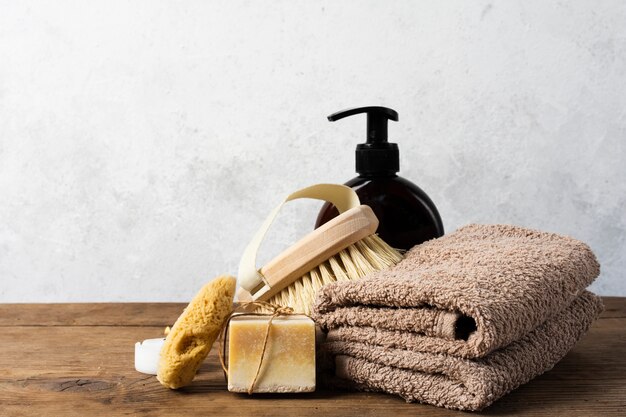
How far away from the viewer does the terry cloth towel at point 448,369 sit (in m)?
0.45

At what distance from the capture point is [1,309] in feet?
2.77

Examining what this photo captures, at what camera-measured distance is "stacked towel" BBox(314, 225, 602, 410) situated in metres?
0.45

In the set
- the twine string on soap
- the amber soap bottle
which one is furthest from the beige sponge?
the amber soap bottle

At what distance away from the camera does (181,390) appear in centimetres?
51

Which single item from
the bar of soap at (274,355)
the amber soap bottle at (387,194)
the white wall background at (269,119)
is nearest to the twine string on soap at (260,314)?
the bar of soap at (274,355)

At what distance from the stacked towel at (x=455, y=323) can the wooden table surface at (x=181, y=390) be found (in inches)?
0.7

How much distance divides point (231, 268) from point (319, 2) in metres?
0.43

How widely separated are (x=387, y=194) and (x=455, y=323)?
24 cm

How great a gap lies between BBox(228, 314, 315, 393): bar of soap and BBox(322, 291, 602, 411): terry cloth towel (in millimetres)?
34

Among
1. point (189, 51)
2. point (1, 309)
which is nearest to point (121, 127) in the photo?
point (189, 51)

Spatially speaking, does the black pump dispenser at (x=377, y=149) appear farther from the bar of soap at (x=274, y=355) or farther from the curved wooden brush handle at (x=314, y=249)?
the bar of soap at (x=274, y=355)

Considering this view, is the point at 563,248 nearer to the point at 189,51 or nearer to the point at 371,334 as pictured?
the point at 371,334

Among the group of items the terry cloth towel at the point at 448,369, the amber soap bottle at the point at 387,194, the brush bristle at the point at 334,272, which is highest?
the amber soap bottle at the point at 387,194

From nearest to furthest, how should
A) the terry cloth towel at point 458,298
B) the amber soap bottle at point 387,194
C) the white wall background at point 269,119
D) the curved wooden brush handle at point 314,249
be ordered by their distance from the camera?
the terry cloth towel at point 458,298 < the curved wooden brush handle at point 314,249 < the amber soap bottle at point 387,194 < the white wall background at point 269,119
